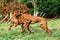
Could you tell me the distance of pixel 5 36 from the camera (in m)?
10.0

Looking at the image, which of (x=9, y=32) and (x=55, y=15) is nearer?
(x=9, y=32)

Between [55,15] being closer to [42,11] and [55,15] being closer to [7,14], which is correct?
[42,11]

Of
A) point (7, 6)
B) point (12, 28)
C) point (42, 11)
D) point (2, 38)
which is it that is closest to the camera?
point (2, 38)

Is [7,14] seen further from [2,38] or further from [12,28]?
[2,38]

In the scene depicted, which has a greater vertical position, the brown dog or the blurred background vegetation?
the brown dog

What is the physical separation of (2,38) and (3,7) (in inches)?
329

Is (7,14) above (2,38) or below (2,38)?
below

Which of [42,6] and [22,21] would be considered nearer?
[22,21]

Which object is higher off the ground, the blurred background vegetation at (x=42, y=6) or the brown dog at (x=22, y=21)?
the brown dog at (x=22, y=21)

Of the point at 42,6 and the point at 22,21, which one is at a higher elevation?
the point at 22,21

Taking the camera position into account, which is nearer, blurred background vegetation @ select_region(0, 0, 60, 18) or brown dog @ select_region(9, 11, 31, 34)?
brown dog @ select_region(9, 11, 31, 34)

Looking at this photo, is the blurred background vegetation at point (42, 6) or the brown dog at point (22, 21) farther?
the blurred background vegetation at point (42, 6)

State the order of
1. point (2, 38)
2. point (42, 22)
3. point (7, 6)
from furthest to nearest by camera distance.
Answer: point (7, 6)
point (42, 22)
point (2, 38)

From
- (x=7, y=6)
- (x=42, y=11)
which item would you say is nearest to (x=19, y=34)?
(x=7, y=6)
